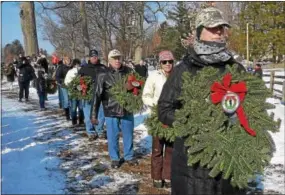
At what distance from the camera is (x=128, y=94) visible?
6930 millimetres

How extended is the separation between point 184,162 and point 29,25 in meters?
20.4

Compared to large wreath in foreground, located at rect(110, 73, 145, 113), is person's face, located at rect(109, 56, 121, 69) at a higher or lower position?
higher

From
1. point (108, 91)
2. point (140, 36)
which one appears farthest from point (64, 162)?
point (140, 36)

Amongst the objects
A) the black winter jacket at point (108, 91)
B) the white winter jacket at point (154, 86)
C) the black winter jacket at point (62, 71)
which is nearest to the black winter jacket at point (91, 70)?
the black winter jacket at point (108, 91)

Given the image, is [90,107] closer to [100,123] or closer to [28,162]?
[100,123]

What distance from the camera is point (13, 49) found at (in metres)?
99.7

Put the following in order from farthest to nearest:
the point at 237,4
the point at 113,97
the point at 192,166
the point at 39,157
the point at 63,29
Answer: the point at 237,4
the point at 63,29
the point at 39,157
the point at 113,97
the point at 192,166

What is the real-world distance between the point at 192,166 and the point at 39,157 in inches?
202

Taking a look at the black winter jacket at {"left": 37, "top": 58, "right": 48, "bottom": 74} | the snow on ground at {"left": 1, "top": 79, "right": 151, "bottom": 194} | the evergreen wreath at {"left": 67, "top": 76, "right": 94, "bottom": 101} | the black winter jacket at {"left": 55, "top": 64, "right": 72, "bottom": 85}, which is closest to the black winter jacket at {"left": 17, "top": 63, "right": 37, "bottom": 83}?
the black winter jacket at {"left": 37, "top": 58, "right": 48, "bottom": 74}

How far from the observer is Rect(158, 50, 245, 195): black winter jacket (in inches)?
122

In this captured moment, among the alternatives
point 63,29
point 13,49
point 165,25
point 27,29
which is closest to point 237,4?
point 165,25

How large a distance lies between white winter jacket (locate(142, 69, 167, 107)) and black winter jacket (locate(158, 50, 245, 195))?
2412 millimetres

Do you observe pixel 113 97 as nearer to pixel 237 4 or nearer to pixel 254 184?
pixel 254 184

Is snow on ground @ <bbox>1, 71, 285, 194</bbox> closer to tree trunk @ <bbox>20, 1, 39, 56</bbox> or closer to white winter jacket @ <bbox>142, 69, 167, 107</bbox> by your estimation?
white winter jacket @ <bbox>142, 69, 167, 107</bbox>
